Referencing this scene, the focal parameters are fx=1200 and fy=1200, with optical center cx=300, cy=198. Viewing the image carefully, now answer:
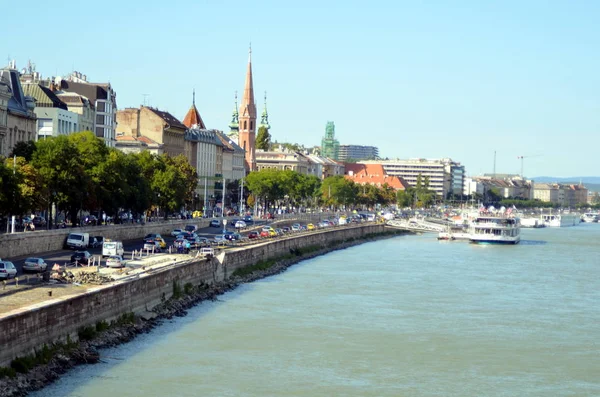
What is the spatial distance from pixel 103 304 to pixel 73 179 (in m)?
24.0

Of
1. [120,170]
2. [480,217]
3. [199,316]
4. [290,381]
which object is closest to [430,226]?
[480,217]

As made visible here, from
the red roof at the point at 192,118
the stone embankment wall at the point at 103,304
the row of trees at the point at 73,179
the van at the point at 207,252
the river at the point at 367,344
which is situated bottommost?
the river at the point at 367,344

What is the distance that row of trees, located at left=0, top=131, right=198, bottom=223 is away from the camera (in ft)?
161

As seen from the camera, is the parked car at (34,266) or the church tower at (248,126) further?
the church tower at (248,126)

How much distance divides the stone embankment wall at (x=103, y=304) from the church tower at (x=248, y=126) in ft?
381

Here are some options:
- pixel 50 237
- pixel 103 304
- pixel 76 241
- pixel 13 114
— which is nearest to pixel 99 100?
pixel 13 114

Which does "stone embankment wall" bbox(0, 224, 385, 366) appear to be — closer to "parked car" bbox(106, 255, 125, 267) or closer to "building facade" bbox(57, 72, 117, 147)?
"parked car" bbox(106, 255, 125, 267)

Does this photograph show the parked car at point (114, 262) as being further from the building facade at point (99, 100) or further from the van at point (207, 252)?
the building facade at point (99, 100)

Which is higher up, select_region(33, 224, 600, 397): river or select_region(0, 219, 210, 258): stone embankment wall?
select_region(0, 219, 210, 258): stone embankment wall

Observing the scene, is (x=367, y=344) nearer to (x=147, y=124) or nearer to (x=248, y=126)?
(x=147, y=124)

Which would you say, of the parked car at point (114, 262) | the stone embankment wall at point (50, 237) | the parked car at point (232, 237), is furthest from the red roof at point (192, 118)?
the parked car at point (114, 262)

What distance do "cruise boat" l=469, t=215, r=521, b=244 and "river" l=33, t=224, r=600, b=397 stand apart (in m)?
45.5

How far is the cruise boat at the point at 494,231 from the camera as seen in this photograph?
109062 millimetres

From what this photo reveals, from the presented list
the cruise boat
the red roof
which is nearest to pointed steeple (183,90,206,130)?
the red roof
